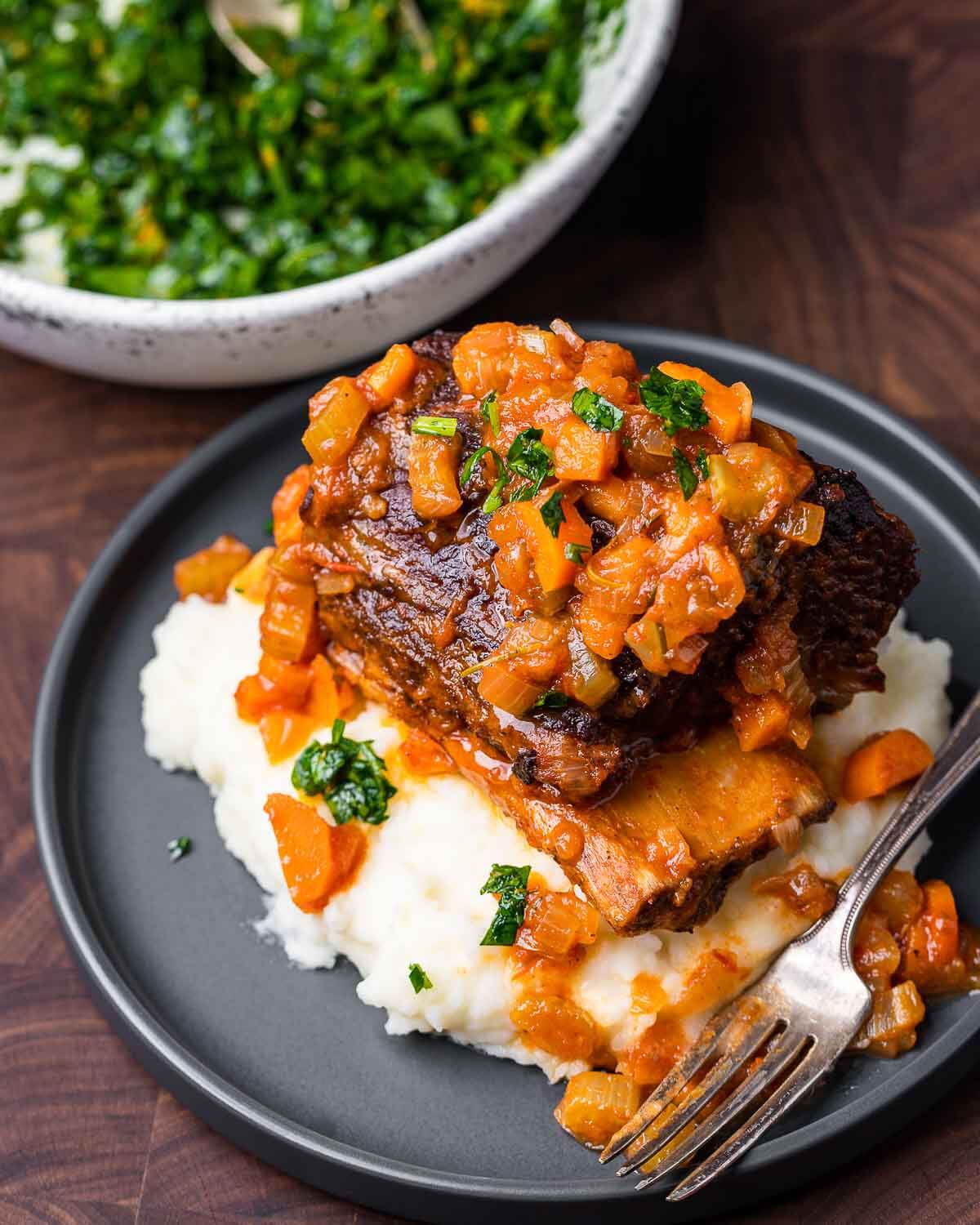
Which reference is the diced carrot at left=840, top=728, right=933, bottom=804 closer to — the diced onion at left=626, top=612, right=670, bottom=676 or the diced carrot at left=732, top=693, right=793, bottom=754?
the diced carrot at left=732, top=693, right=793, bottom=754

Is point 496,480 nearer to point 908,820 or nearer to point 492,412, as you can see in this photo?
point 492,412

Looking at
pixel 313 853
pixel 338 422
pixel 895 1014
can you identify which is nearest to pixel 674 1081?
pixel 895 1014

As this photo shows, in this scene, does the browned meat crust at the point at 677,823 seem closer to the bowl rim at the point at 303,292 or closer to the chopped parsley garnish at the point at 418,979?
the chopped parsley garnish at the point at 418,979

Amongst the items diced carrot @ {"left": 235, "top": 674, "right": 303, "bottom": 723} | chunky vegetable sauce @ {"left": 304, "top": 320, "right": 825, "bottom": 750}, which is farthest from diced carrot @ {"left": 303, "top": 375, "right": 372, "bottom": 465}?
diced carrot @ {"left": 235, "top": 674, "right": 303, "bottom": 723}

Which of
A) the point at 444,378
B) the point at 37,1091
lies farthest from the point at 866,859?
the point at 37,1091

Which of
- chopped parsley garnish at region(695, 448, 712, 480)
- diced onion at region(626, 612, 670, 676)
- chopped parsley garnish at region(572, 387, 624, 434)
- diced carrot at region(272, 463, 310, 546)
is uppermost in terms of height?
chopped parsley garnish at region(695, 448, 712, 480)

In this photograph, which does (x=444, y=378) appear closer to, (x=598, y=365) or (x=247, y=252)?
(x=598, y=365)
